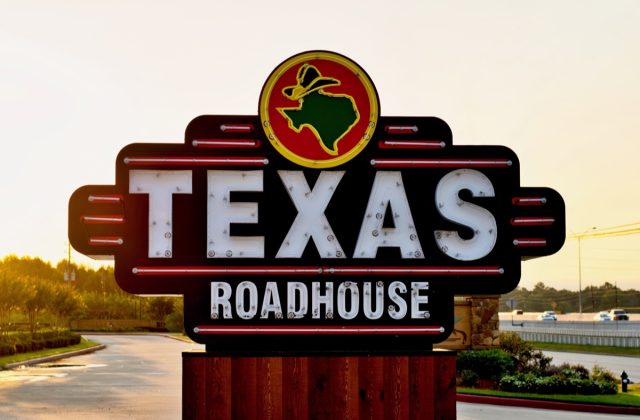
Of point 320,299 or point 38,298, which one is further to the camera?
point 38,298

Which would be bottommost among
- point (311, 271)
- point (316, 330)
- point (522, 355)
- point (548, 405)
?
point (548, 405)

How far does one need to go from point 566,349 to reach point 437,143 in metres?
60.5

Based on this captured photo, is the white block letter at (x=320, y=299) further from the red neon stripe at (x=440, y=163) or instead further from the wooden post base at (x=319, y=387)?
the red neon stripe at (x=440, y=163)

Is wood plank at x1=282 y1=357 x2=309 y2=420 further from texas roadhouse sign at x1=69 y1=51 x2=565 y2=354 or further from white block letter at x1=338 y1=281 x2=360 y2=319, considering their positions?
white block letter at x1=338 y1=281 x2=360 y2=319

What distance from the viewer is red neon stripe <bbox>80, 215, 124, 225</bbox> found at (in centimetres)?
855

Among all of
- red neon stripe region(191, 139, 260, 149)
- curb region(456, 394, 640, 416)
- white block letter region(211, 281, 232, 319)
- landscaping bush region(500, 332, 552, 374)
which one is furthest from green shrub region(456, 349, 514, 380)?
red neon stripe region(191, 139, 260, 149)

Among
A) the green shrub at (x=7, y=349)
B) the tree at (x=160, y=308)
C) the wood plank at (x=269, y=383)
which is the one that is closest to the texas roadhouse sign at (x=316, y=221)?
the wood plank at (x=269, y=383)

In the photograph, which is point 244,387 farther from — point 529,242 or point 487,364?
point 487,364

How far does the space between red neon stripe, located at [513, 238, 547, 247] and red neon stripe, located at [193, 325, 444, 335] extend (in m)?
1.07

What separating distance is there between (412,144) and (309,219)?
1197 mm

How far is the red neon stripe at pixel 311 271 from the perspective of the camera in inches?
338

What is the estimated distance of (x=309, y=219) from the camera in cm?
872

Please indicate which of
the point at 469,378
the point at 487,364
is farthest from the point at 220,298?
the point at 487,364

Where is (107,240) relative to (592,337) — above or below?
above
